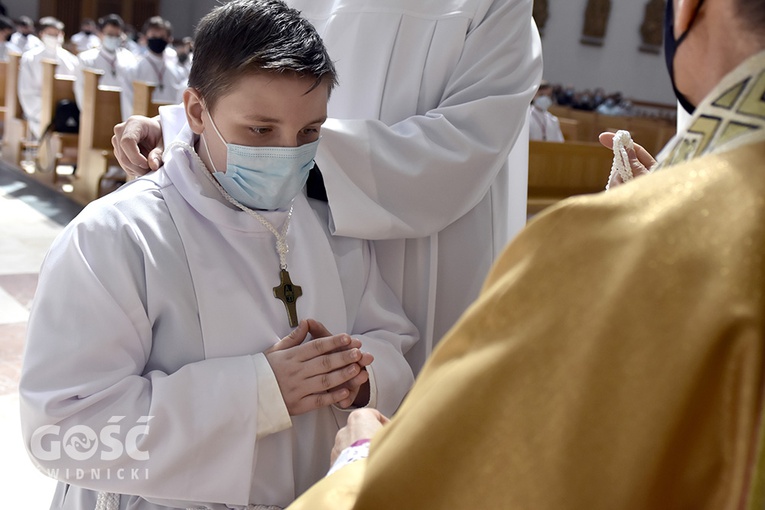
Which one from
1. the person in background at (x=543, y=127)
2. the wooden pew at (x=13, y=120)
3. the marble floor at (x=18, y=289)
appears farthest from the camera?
the person in background at (x=543, y=127)

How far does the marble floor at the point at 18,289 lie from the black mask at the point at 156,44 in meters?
2.89

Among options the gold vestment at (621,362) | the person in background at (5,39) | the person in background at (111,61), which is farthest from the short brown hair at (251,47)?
the person in background at (5,39)

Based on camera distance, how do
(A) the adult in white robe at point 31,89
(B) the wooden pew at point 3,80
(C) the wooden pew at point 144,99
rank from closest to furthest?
(C) the wooden pew at point 144,99 → (A) the adult in white robe at point 31,89 → (B) the wooden pew at point 3,80

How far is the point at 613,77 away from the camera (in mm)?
20375

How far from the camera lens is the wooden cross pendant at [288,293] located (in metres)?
1.66

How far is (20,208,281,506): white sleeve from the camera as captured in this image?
141 centimetres

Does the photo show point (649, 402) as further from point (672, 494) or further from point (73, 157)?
point (73, 157)

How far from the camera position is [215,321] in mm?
1564

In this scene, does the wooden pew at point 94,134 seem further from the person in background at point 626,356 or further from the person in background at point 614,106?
the person in background at point 614,106

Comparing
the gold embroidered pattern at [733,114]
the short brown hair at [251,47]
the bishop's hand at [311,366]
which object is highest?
the gold embroidered pattern at [733,114]

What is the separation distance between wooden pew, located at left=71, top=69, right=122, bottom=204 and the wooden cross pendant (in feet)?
20.2

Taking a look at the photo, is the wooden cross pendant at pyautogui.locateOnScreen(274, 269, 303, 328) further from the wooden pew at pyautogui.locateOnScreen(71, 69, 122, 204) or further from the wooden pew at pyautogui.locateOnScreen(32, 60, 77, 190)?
the wooden pew at pyautogui.locateOnScreen(32, 60, 77, 190)

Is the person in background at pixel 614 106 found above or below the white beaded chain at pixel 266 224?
below

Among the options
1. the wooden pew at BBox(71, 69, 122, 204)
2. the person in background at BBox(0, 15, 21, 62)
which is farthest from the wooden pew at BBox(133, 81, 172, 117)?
the person in background at BBox(0, 15, 21, 62)
